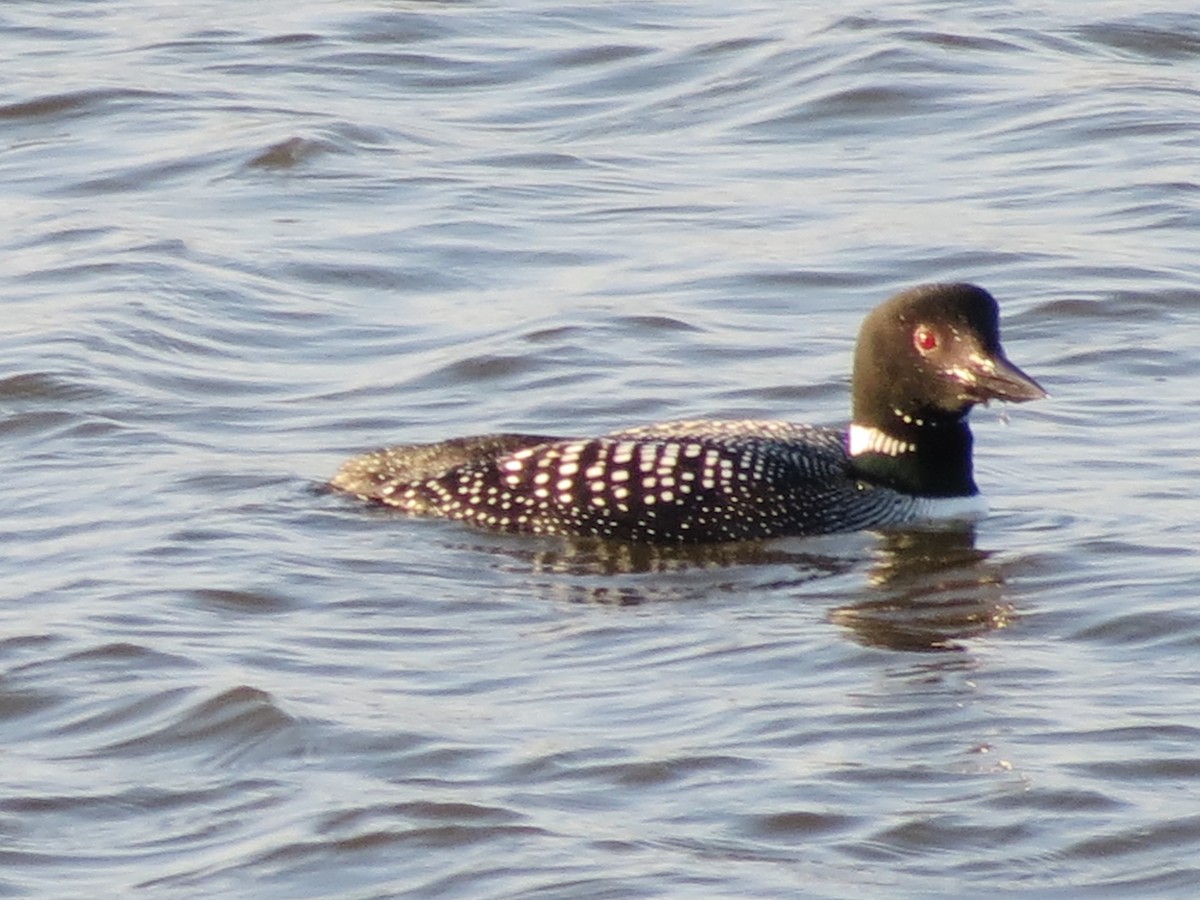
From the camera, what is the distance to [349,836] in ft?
18.8

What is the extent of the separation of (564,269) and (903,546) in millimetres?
3058

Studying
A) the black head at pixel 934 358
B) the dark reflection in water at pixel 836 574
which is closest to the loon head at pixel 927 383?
the black head at pixel 934 358

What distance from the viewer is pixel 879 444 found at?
8.41m

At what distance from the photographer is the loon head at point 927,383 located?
8.23 m

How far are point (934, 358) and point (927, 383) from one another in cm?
8

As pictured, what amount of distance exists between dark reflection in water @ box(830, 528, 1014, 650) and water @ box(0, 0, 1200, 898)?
0.8 inches

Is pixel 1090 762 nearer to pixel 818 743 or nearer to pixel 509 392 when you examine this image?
pixel 818 743

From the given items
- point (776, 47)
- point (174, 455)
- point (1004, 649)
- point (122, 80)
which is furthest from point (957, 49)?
point (1004, 649)

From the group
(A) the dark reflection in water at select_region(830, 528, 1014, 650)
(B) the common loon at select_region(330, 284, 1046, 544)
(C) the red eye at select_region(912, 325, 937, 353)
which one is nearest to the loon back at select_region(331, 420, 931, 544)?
(B) the common loon at select_region(330, 284, 1046, 544)

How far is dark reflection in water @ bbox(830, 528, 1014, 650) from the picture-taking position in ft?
23.9

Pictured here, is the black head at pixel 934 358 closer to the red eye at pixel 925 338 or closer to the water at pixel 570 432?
the red eye at pixel 925 338

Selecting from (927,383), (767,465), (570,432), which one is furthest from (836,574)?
(570,432)

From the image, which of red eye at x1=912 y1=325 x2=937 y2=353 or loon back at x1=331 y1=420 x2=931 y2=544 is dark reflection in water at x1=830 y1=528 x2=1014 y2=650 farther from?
red eye at x1=912 y1=325 x2=937 y2=353

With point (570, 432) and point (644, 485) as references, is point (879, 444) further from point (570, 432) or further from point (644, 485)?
point (570, 432)
